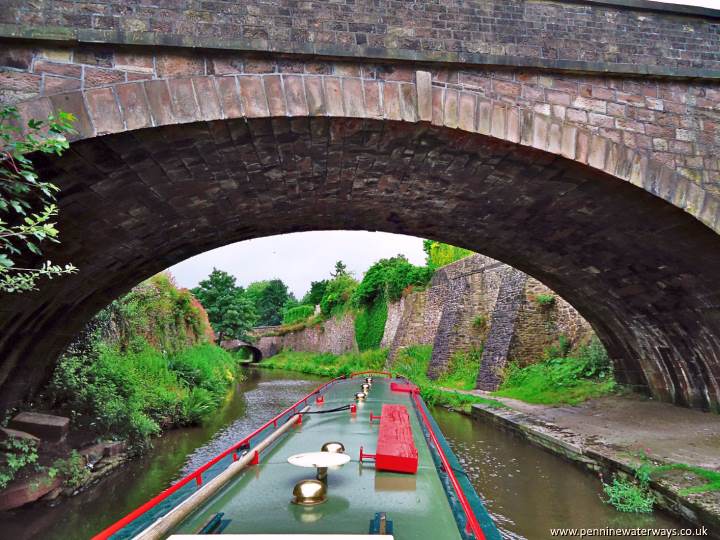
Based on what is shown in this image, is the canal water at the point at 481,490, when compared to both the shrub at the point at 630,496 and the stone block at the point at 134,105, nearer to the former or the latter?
the shrub at the point at 630,496

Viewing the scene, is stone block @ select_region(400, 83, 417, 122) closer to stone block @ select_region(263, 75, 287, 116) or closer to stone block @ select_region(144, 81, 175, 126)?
stone block @ select_region(263, 75, 287, 116)

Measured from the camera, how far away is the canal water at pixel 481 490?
471 cm

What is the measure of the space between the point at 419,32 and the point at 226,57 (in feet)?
5.38

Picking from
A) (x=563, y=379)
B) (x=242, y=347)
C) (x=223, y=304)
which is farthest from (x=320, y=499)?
(x=242, y=347)

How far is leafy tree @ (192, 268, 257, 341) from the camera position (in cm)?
2952

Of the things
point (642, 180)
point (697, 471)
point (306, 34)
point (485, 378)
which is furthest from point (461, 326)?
point (306, 34)

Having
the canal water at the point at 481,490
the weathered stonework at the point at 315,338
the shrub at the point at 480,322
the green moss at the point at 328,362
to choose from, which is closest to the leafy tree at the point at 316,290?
the weathered stonework at the point at 315,338

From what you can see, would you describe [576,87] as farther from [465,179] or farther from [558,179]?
[465,179]

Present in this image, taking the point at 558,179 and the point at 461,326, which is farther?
the point at 461,326

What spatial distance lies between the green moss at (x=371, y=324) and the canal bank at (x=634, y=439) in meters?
12.5

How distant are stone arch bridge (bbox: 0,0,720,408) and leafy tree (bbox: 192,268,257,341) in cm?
2372

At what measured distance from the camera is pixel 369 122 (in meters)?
3.85

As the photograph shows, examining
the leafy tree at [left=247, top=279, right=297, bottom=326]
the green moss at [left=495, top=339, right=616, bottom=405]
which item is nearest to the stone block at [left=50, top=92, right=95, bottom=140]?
the green moss at [left=495, top=339, right=616, bottom=405]

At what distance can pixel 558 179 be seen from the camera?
4.62 m
